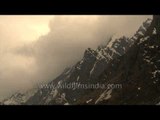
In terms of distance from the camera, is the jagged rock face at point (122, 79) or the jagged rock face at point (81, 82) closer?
the jagged rock face at point (81, 82)

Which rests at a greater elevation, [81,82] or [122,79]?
[81,82]

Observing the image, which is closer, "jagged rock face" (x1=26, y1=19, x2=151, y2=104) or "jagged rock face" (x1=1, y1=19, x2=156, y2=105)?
Answer: "jagged rock face" (x1=26, y1=19, x2=151, y2=104)

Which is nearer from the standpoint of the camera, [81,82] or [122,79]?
[81,82]
